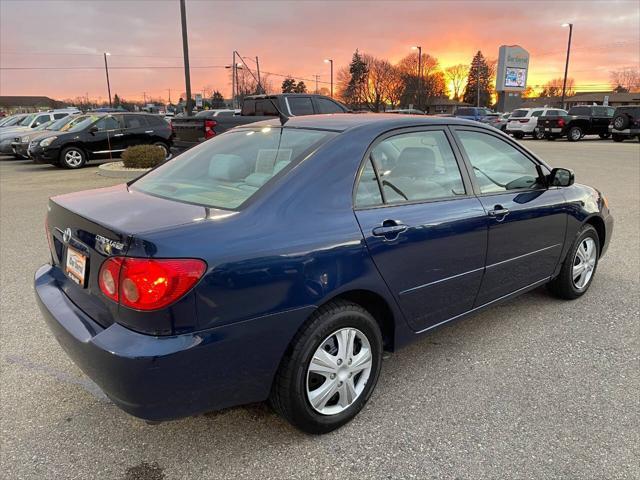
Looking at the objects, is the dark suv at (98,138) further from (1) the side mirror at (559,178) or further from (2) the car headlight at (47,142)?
(1) the side mirror at (559,178)

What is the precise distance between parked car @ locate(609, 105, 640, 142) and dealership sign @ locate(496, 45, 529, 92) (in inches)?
905

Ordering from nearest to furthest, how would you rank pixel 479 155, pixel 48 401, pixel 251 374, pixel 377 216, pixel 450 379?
pixel 251 374, pixel 377 216, pixel 48 401, pixel 450 379, pixel 479 155

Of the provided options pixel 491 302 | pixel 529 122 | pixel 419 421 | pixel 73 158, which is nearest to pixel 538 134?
pixel 529 122

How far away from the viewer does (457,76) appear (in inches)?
3772

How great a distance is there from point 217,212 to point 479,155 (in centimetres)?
199

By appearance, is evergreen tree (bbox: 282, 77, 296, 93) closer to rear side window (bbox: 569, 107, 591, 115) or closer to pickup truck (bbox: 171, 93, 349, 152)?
rear side window (bbox: 569, 107, 591, 115)

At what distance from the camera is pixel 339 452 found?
Answer: 2.45 meters

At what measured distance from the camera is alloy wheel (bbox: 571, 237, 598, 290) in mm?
4223

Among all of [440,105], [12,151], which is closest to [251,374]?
[12,151]

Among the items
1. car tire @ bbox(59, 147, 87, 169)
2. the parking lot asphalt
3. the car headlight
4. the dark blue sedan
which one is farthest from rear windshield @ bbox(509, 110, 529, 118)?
the dark blue sedan

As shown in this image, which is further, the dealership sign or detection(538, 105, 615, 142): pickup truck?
the dealership sign

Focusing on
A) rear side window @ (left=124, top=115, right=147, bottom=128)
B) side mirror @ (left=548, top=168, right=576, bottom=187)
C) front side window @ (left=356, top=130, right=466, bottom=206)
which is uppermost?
rear side window @ (left=124, top=115, right=147, bottom=128)

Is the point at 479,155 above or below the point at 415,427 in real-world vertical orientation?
above

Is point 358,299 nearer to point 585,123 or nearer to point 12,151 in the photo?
Result: point 12,151
